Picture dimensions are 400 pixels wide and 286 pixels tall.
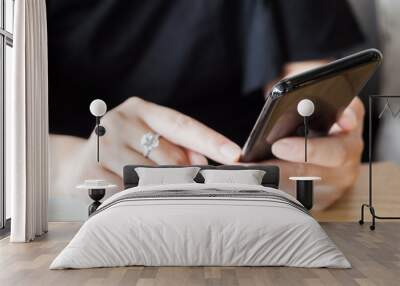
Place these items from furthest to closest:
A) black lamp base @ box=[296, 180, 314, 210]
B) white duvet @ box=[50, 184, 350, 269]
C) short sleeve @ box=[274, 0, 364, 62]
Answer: short sleeve @ box=[274, 0, 364, 62], black lamp base @ box=[296, 180, 314, 210], white duvet @ box=[50, 184, 350, 269]

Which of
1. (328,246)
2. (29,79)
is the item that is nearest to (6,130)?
(29,79)

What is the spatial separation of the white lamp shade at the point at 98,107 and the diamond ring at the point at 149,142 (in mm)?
608

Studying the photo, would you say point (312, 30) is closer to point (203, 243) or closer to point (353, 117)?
point (353, 117)

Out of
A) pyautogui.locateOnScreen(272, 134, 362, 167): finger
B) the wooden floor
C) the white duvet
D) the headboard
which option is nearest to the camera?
the wooden floor

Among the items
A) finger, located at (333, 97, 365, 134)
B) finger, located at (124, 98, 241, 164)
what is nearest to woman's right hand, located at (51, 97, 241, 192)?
finger, located at (124, 98, 241, 164)

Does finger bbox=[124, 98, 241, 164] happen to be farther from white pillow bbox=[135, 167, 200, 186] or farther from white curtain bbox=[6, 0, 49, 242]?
white curtain bbox=[6, 0, 49, 242]

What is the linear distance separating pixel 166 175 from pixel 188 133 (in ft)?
2.75

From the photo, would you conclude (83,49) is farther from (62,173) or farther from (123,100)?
(62,173)

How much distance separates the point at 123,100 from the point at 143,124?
1.30 ft

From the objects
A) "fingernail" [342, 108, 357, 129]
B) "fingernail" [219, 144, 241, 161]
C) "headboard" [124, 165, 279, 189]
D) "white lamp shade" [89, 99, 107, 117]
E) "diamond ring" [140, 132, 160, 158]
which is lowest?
"headboard" [124, 165, 279, 189]

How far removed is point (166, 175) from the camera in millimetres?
6598

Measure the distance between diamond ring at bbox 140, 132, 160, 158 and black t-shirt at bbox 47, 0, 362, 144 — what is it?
445 millimetres

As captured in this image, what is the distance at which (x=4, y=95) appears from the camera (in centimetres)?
649

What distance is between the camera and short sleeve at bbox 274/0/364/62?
730cm
